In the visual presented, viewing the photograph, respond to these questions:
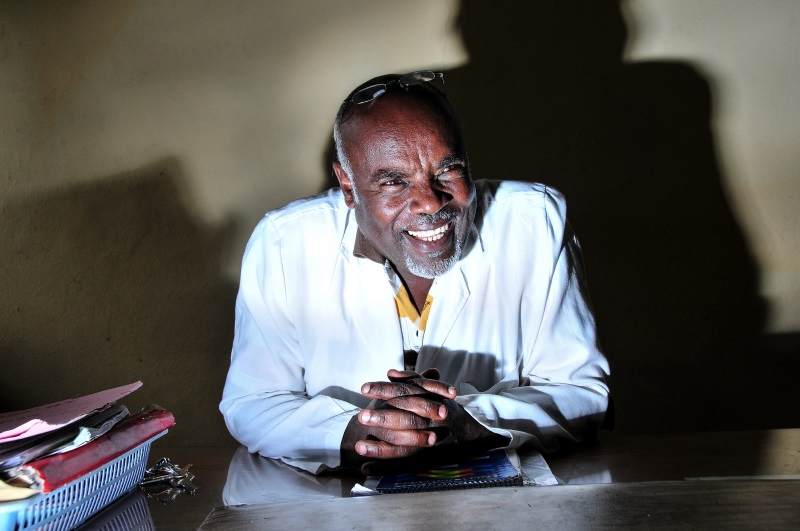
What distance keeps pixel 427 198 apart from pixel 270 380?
25.2 inches

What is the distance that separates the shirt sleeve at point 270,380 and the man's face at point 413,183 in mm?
330

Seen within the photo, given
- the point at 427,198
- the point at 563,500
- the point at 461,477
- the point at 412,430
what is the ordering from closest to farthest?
the point at 563,500 → the point at 461,477 → the point at 412,430 → the point at 427,198

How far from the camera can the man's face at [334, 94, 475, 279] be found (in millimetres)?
2100

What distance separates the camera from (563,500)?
45.6 inches

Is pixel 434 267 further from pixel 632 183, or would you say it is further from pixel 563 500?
pixel 632 183

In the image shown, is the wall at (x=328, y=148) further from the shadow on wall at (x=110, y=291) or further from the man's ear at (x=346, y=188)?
the man's ear at (x=346, y=188)

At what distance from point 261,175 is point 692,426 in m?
1.98

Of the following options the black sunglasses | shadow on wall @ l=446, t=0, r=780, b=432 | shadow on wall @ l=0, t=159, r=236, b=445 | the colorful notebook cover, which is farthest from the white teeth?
shadow on wall @ l=0, t=159, r=236, b=445

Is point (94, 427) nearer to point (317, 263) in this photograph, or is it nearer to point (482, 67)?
point (317, 263)

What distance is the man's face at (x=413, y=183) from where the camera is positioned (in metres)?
2.10

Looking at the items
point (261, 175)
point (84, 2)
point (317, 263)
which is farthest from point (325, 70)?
point (317, 263)

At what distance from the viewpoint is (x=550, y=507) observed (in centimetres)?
113

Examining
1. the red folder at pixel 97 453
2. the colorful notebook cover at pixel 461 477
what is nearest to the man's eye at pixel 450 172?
the colorful notebook cover at pixel 461 477

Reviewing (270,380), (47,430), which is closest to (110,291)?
(270,380)
